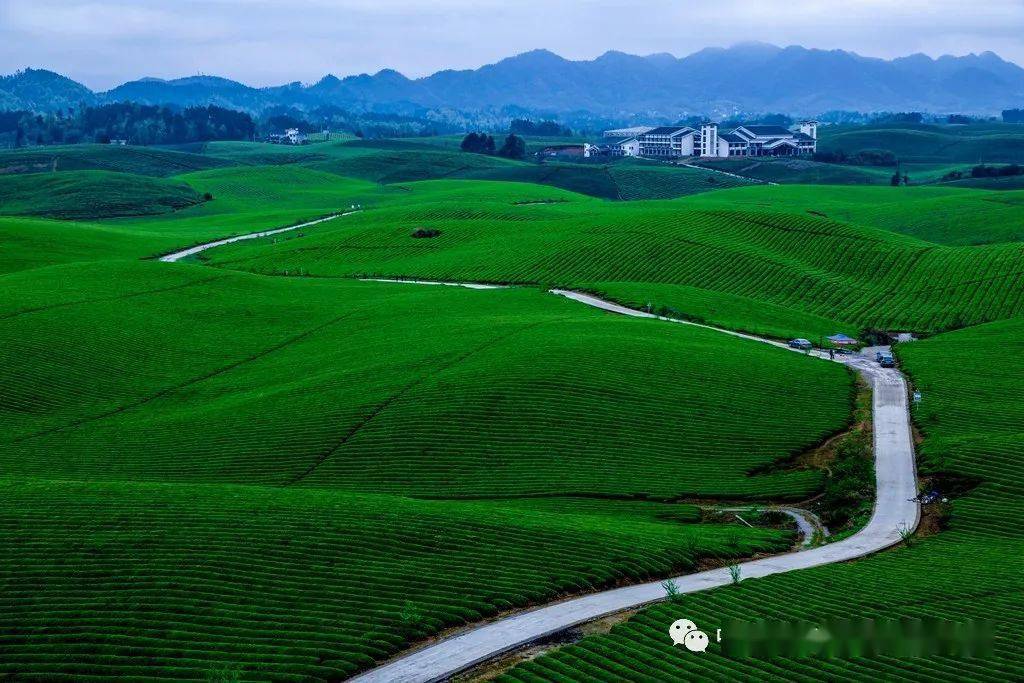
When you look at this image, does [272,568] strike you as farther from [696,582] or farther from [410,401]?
[410,401]

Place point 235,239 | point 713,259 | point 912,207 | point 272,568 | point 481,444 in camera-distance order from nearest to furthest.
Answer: point 272,568 → point 481,444 → point 713,259 → point 235,239 → point 912,207

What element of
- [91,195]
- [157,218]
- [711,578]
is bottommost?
[711,578]

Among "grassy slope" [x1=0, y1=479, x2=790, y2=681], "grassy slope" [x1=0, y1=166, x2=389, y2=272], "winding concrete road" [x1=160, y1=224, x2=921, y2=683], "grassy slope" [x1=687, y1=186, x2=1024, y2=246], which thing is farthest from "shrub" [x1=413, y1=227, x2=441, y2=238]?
"grassy slope" [x1=0, y1=479, x2=790, y2=681]

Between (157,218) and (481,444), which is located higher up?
(157,218)

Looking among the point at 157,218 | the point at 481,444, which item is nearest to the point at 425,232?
the point at 157,218

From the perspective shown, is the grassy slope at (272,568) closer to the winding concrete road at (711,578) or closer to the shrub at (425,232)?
the winding concrete road at (711,578)

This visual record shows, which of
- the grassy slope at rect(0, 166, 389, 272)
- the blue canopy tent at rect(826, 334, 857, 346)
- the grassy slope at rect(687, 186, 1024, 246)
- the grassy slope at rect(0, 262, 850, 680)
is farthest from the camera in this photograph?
the grassy slope at rect(687, 186, 1024, 246)

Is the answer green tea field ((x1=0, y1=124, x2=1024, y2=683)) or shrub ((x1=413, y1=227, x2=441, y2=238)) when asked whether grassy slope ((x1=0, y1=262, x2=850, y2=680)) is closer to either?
green tea field ((x1=0, y1=124, x2=1024, y2=683))
